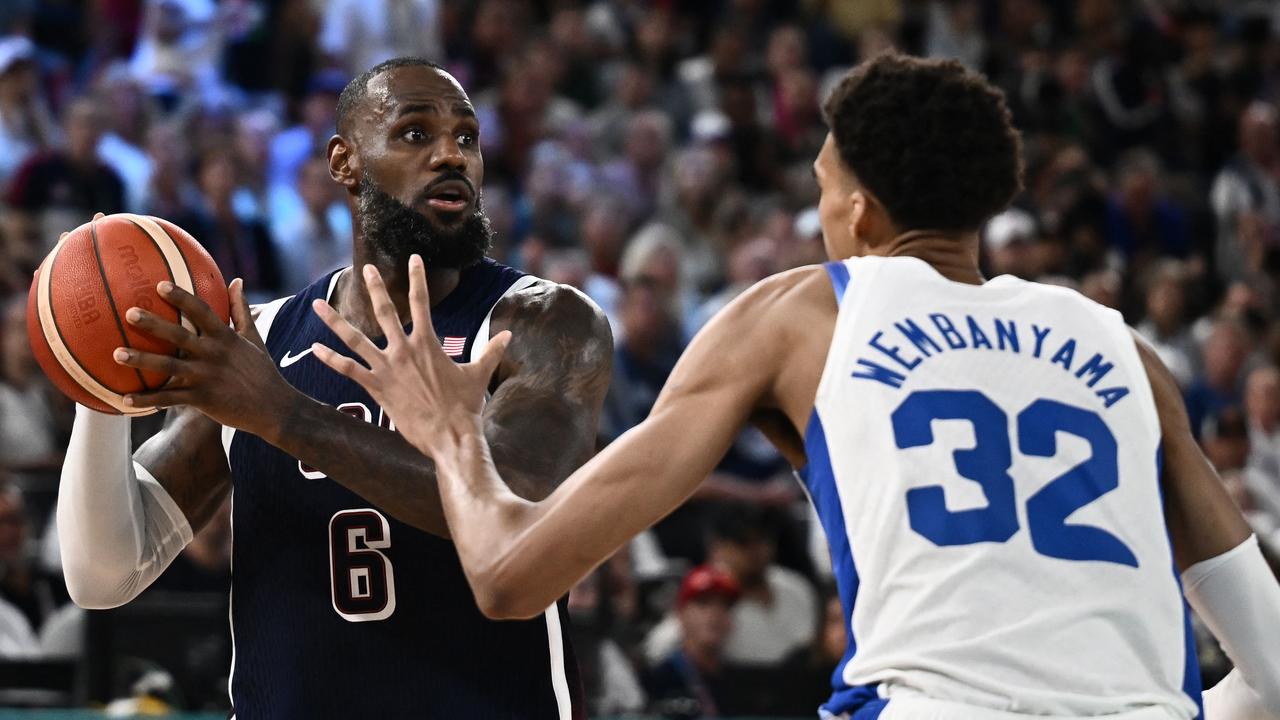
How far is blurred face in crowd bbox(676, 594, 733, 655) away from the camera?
873 centimetres

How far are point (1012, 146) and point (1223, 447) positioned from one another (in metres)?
7.82

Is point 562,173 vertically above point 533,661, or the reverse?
point 562,173

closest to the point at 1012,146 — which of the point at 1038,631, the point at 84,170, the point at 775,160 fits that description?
the point at 1038,631

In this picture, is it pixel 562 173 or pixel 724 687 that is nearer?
pixel 724 687

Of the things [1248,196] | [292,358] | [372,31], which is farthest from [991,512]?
[1248,196]

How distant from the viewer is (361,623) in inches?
157

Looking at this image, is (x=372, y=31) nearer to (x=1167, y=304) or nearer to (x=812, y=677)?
(x=1167, y=304)

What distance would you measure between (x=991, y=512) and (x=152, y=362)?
1.78 meters

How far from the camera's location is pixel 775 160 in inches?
559

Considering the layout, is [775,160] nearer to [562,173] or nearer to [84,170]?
[562,173]

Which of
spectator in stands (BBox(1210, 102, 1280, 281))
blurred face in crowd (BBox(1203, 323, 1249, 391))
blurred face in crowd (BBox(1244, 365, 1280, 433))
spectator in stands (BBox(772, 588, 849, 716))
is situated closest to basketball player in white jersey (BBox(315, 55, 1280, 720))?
spectator in stands (BBox(772, 588, 849, 716))

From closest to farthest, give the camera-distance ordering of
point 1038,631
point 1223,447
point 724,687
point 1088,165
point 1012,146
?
point 1038,631 → point 1012,146 → point 724,687 → point 1223,447 → point 1088,165

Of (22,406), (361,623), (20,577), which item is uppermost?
(22,406)

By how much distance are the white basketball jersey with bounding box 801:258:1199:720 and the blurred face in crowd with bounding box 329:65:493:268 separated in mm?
1577
